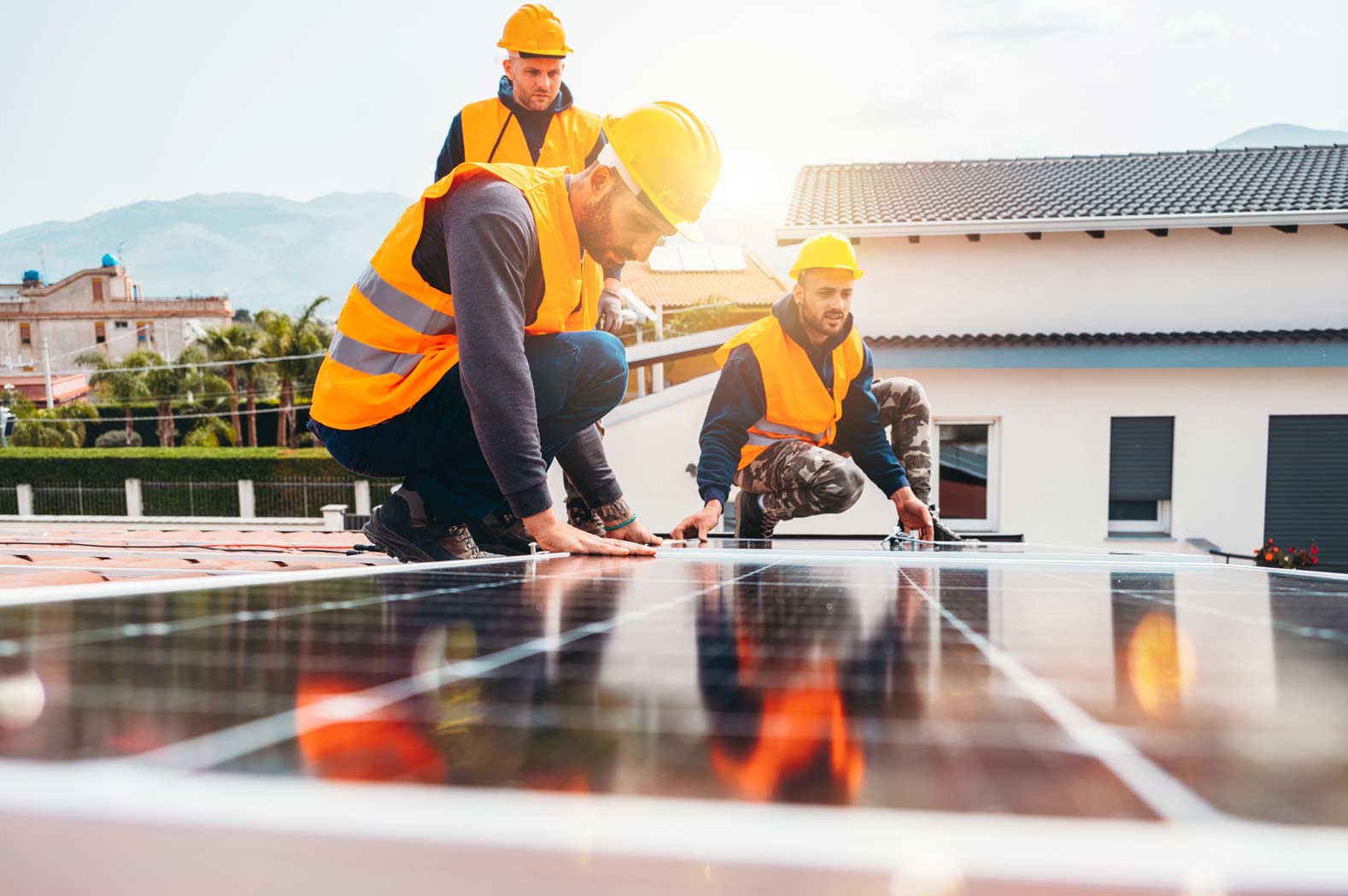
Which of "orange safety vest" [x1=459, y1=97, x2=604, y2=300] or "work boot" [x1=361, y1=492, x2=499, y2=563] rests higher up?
"orange safety vest" [x1=459, y1=97, x2=604, y2=300]

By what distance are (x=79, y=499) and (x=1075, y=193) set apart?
35.7 meters

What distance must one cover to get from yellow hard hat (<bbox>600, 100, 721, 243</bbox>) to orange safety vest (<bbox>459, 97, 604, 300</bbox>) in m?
1.24

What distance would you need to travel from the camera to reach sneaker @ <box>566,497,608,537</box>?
4.01m

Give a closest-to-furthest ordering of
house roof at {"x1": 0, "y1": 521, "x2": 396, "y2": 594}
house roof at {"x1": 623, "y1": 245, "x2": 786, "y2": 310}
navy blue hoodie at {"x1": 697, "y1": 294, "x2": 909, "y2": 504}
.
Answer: house roof at {"x1": 0, "y1": 521, "x2": 396, "y2": 594} < navy blue hoodie at {"x1": 697, "y1": 294, "x2": 909, "y2": 504} < house roof at {"x1": 623, "y1": 245, "x2": 786, "y2": 310}

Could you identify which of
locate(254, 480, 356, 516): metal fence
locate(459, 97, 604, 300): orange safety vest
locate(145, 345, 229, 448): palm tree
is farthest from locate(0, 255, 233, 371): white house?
locate(459, 97, 604, 300): orange safety vest

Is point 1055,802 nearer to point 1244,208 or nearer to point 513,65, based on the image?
point 513,65

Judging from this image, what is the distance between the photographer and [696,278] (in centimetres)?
4509

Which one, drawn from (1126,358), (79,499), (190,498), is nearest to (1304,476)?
(1126,358)

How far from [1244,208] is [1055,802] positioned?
46.7ft

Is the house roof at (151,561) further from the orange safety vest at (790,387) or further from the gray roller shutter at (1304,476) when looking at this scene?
the gray roller shutter at (1304,476)

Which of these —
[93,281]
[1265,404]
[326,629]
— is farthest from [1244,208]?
[93,281]

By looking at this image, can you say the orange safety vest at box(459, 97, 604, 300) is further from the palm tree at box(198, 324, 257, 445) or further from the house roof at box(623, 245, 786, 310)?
the palm tree at box(198, 324, 257, 445)

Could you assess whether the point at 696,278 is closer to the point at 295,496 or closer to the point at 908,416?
the point at 295,496

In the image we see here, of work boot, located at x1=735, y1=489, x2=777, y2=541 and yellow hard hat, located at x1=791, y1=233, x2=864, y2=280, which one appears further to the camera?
work boot, located at x1=735, y1=489, x2=777, y2=541
